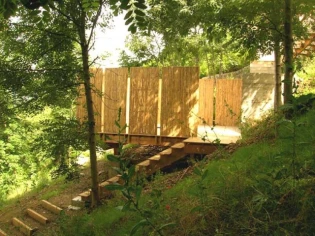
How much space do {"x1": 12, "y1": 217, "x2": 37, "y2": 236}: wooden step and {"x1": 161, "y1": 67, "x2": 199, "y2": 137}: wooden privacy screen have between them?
3.89 metres

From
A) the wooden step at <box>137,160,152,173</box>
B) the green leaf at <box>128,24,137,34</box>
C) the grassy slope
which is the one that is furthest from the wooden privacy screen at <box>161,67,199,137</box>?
the green leaf at <box>128,24,137,34</box>

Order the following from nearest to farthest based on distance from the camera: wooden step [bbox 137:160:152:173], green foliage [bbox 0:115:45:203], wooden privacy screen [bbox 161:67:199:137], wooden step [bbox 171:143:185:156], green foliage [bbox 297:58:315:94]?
1. wooden step [bbox 137:160:152:173]
2. wooden step [bbox 171:143:185:156]
3. wooden privacy screen [bbox 161:67:199:137]
4. green foliage [bbox 297:58:315:94]
5. green foliage [bbox 0:115:45:203]

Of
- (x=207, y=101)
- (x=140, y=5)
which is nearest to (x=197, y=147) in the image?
(x=207, y=101)

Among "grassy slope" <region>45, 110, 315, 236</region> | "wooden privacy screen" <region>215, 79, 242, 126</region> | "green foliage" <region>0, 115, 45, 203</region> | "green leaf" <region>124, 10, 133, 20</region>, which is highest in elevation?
"green leaf" <region>124, 10, 133, 20</region>

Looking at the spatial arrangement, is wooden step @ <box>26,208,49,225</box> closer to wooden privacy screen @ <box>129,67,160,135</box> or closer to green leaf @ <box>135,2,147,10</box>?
wooden privacy screen @ <box>129,67,160,135</box>

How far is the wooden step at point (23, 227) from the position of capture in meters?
7.10

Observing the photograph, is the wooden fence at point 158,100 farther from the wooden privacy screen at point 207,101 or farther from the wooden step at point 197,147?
the wooden step at point 197,147

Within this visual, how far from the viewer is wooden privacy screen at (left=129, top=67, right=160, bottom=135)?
8.72 m

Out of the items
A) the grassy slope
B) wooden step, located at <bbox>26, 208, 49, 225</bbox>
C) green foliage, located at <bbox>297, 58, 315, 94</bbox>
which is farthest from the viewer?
green foliage, located at <bbox>297, 58, 315, 94</bbox>

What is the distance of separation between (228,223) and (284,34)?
3175mm

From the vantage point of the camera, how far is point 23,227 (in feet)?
24.4

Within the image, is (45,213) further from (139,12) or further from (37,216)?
(139,12)

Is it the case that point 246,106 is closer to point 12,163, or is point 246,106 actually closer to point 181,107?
point 181,107

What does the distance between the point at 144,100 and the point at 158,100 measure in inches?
16.1
